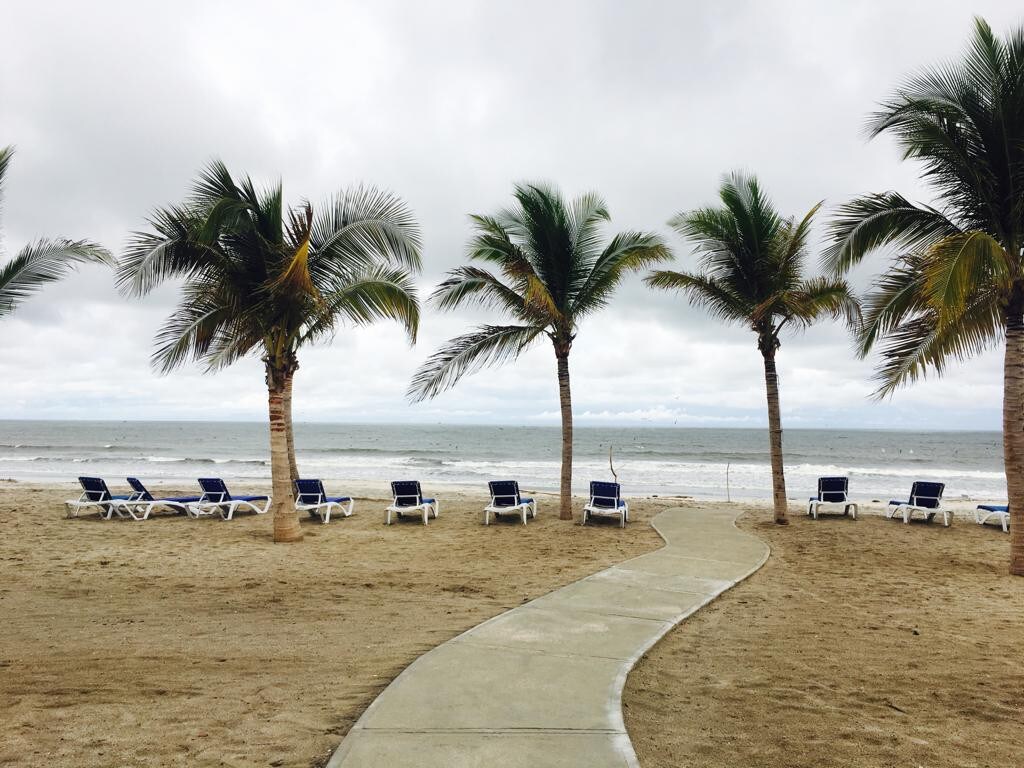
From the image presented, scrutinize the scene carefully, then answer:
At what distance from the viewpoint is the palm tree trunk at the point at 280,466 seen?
9711 mm

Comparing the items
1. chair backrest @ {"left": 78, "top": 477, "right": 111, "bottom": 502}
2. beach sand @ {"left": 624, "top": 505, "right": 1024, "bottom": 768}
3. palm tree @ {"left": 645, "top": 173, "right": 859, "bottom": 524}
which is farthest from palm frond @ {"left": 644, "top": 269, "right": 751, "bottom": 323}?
chair backrest @ {"left": 78, "top": 477, "right": 111, "bottom": 502}

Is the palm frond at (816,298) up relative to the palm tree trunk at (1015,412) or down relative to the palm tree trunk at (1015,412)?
up

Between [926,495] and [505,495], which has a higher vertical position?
[505,495]

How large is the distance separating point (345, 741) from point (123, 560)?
7185mm

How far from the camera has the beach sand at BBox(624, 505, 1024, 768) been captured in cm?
331

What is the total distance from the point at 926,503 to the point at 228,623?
46.0 ft

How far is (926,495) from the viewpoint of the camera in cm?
1345

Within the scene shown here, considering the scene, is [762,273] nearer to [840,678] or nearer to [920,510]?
[920,510]

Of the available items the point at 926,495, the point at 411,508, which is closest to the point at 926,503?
the point at 926,495

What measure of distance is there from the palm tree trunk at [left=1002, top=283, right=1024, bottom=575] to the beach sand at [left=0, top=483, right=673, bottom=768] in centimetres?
494

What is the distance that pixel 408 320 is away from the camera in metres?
10.3

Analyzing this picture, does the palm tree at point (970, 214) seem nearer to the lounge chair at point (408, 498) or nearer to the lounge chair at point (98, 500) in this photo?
the lounge chair at point (408, 498)

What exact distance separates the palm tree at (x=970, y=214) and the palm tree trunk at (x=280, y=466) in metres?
8.61

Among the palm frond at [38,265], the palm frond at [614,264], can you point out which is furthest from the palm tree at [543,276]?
the palm frond at [38,265]
